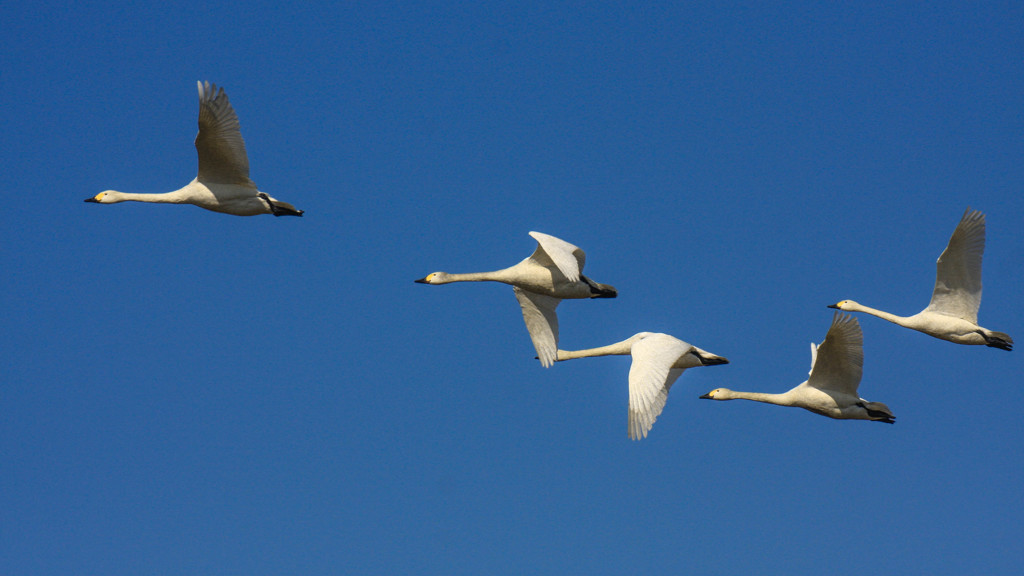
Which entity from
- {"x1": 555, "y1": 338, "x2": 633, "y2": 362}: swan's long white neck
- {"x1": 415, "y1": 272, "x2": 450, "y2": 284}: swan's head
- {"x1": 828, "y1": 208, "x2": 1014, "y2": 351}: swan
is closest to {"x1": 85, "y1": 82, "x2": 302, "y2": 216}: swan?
{"x1": 415, "y1": 272, "x2": 450, "y2": 284}: swan's head

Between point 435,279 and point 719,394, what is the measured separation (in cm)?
755

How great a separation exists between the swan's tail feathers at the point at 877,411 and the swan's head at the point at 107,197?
16298 mm

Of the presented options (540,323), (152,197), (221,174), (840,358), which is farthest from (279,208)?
(840,358)

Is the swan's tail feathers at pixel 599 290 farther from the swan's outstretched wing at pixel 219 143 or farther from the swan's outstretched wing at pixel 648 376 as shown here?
the swan's outstretched wing at pixel 219 143

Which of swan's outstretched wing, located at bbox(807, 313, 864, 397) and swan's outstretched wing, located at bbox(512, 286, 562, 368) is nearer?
swan's outstretched wing, located at bbox(807, 313, 864, 397)

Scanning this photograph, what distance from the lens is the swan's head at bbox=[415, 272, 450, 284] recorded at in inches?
1054

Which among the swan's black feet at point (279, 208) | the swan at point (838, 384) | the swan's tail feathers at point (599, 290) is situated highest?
the swan's black feet at point (279, 208)

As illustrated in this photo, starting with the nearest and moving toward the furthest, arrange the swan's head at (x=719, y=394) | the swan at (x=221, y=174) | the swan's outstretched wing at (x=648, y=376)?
the swan's outstretched wing at (x=648, y=376)
the swan at (x=221, y=174)
the swan's head at (x=719, y=394)

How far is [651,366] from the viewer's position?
74.1 ft

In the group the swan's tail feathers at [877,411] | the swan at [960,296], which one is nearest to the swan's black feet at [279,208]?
the swan's tail feathers at [877,411]

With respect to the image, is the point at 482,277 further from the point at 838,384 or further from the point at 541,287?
the point at 838,384

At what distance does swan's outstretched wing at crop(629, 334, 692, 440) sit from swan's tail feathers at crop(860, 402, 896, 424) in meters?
4.85

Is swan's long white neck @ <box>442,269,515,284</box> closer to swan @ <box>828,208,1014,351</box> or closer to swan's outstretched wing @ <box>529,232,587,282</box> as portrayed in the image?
swan's outstretched wing @ <box>529,232,587,282</box>

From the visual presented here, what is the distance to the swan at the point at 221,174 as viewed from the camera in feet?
78.4
